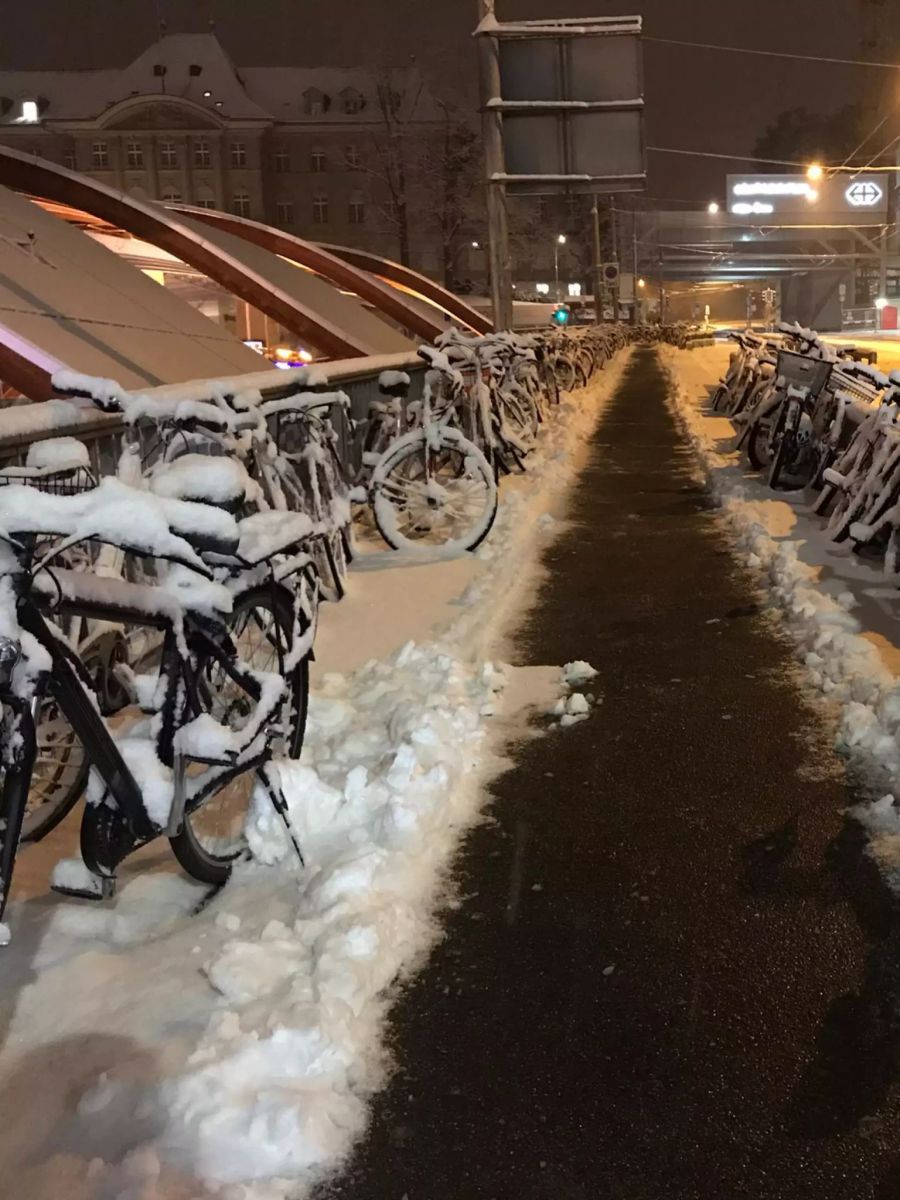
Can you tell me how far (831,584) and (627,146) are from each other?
785cm

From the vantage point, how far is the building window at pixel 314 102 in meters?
68.7

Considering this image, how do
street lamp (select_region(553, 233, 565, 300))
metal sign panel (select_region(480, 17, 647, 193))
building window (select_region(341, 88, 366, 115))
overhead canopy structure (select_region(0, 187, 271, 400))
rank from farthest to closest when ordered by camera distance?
street lamp (select_region(553, 233, 565, 300)), building window (select_region(341, 88, 366, 115)), metal sign panel (select_region(480, 17, 647, 193)), overhead canopy structure (select_region(0, 187, 271, 400))

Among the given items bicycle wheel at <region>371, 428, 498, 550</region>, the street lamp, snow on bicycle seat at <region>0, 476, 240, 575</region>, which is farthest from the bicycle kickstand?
the street lamp

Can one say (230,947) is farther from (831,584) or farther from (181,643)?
(831,584)

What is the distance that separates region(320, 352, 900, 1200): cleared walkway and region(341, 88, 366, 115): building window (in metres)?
71.3

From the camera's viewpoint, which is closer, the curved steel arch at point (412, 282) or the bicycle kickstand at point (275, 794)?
the bicycle kickstand at point (275, 794)

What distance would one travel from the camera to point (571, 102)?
12078mm

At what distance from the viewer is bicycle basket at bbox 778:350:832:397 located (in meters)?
9.59

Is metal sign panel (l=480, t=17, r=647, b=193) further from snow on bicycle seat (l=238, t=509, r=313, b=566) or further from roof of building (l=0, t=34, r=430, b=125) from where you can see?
roof of building (l=0, t=34, r=430, b=125)

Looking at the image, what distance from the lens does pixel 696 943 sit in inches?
Answer: 118

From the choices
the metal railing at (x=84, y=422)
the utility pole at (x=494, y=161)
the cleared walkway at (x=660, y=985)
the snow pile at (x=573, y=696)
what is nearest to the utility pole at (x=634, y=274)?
the utility pole at (x=494, y=161)

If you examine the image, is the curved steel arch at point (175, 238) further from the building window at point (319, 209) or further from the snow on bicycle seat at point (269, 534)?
the building window at point (319, 209)

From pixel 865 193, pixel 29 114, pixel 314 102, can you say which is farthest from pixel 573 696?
pixel 314 102

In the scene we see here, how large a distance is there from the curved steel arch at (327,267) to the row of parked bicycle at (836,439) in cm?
630
